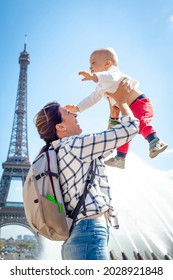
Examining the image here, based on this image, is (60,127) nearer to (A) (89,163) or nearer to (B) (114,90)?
(A) (89,163)

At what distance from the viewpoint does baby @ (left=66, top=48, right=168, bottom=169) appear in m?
2.61

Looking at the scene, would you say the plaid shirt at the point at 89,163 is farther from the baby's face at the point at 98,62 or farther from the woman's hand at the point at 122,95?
the baby's face at the point at 98,62

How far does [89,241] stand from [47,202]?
30cm

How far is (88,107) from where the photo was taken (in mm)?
3201

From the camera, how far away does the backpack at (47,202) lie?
1.92m

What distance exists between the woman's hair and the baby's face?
724mm

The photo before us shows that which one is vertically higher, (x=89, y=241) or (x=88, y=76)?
(x=88, y=76)

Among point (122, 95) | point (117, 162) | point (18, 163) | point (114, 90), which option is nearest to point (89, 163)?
point (122, 95)

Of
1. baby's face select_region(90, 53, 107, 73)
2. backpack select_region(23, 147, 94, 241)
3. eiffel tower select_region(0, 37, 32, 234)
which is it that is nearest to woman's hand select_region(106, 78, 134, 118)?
baby's face select_region(90, 53, 107, 73)

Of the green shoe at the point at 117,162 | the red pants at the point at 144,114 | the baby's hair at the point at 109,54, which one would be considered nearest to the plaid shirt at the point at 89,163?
the red pants at the point at 144,114

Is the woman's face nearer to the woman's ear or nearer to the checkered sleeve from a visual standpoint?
the woman's ear

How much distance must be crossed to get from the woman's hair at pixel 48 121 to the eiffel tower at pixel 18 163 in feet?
110

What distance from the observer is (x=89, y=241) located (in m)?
1.84
